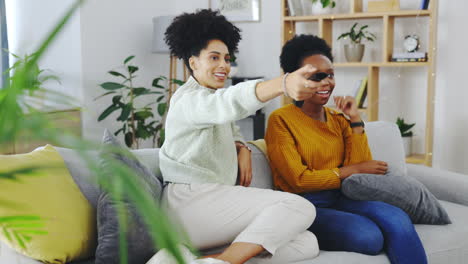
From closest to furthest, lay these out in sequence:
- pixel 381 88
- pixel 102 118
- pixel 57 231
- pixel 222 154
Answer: pixel 57 231, pixel 222 154, pixel 102 118, pixel 381 88

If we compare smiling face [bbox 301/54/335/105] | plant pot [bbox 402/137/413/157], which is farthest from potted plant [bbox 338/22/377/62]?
smiling face [bbox 301/54/335/105]

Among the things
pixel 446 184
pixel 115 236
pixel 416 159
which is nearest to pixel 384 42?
pixel 416 159

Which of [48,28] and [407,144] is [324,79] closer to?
[407,144]

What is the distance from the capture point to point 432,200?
204 cm

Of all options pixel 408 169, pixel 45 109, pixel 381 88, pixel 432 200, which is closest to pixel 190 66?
pixel 432 200

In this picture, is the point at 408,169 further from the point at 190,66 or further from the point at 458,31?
the point at 458,31

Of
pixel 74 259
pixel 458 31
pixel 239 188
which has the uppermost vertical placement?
pixel 458 31

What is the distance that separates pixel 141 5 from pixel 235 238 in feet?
10.8

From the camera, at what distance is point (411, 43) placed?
395cm

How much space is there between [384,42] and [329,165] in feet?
6.79

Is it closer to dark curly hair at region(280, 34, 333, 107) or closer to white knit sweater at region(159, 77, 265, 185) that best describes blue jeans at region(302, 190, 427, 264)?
white knit sweater at region(159, 77, 265, 185)

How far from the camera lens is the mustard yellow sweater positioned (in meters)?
2.00

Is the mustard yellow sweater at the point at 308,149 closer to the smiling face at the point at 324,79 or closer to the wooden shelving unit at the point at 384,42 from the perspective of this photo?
the smiling face at the point at 324,79

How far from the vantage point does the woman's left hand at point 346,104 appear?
2.08 metres
